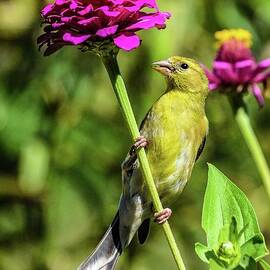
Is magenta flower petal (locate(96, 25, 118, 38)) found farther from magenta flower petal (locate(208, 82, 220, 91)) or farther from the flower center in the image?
the flower center

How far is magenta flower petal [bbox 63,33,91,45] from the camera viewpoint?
1.57 m

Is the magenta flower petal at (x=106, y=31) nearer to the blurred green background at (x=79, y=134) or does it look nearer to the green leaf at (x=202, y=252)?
the green leaf at (x=202, y=252)

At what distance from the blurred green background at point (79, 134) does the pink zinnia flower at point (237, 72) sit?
47cm

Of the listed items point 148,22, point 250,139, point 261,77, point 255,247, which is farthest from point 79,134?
point 255,247

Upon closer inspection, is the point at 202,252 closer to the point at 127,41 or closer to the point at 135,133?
the point at 135,133

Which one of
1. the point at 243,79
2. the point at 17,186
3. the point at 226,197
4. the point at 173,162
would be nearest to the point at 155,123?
the point at 173,162

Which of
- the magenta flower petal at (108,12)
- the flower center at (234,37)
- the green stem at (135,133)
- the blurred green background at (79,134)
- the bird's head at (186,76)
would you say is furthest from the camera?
the blurred green background at (79,134)

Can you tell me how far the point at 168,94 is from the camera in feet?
8.67

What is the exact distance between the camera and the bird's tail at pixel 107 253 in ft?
7.81

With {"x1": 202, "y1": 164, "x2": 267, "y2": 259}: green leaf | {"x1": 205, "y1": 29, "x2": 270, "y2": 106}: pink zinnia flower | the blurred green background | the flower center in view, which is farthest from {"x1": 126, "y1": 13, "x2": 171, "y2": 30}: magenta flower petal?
the blurred green background

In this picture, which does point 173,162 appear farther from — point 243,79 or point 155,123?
point 243,79

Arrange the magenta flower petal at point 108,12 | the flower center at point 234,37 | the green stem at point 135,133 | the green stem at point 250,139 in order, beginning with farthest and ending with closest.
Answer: the flower center at point 234,37, the green stem at point 250,139, the magenta flower petal at point 108,12, the green stem at point 135,133

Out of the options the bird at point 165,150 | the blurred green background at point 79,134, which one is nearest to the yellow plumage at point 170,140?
the bird at point 165,150

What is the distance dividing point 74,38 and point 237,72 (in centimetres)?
106
